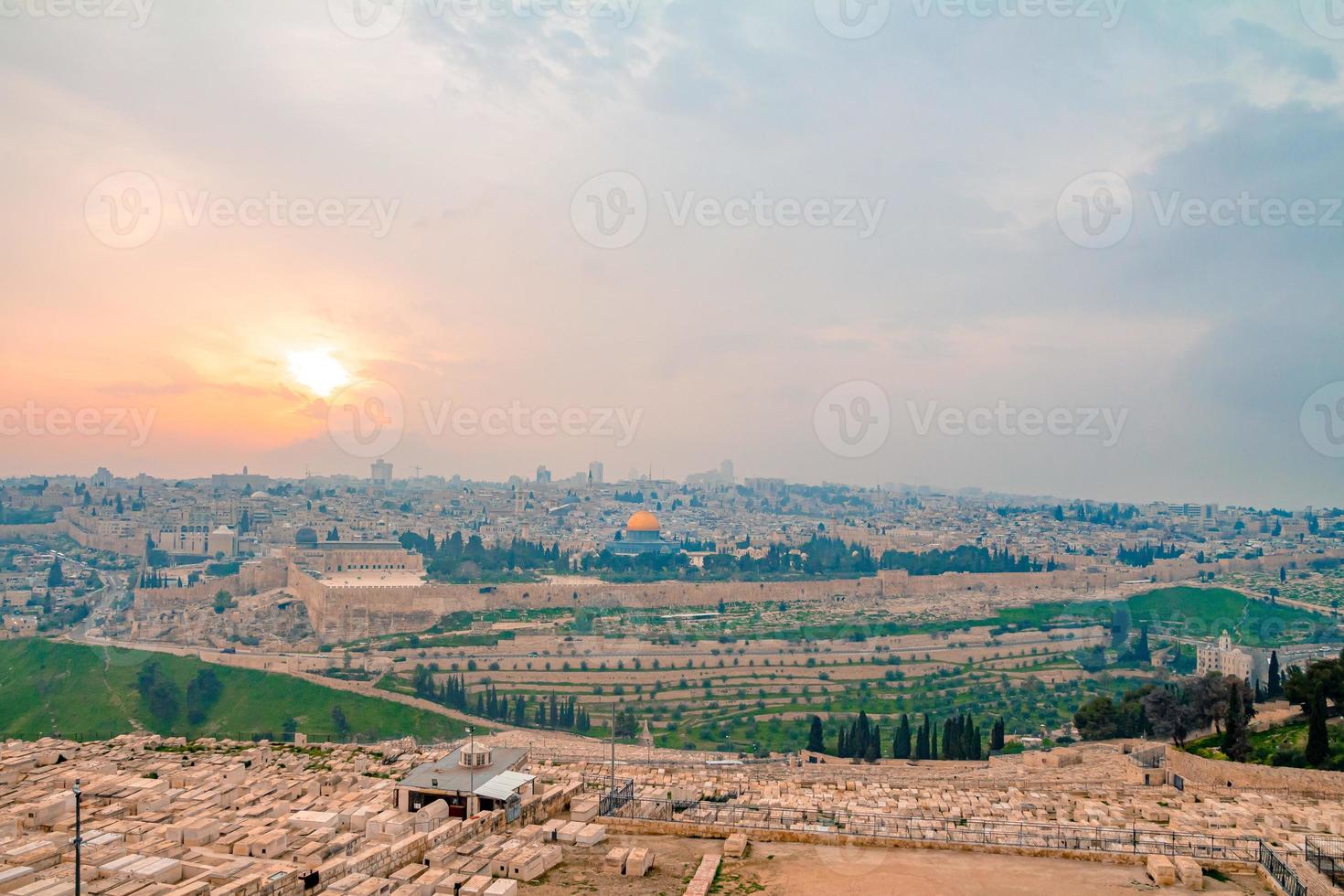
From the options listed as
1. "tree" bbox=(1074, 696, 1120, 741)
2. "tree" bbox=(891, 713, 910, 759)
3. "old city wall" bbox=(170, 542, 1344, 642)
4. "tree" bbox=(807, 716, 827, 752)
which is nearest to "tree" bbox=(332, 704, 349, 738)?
"old city wall" bbox=(170, 542, 1344, 642)

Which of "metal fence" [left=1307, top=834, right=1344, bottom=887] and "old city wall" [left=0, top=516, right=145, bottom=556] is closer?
"metal fence" [left=1307, top=834, right=1344, bottom=887]

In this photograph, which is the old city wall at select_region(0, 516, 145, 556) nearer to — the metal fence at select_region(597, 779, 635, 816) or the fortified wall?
the fortified wall

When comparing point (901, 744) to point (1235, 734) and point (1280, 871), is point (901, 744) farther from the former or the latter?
point (1280, 871)

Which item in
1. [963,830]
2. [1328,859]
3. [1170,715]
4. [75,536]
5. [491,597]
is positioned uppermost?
[75,536]

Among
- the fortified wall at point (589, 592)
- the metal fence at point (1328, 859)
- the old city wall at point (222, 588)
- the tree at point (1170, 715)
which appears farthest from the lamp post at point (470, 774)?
the old city wall at point (222, 588)

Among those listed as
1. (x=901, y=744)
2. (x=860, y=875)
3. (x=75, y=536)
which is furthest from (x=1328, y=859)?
(x=75, y=536)

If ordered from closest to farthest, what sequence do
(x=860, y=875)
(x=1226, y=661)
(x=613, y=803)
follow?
1. (x=860, y=875)
2. (x=613, y=803)
3. (x=1226, y=661)

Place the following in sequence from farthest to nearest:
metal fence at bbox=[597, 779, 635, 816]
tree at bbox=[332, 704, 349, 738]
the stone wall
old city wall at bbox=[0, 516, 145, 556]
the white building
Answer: old city wall at bbox=[0, 516, 145, 556]
the white building
tree at bbox=[332, 704, 349, 738]
the stone wall
metal fence at bbox=[597, 779, 635, 816]
